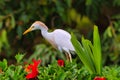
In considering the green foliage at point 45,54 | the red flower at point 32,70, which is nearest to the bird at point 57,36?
the red flower at point 32,70

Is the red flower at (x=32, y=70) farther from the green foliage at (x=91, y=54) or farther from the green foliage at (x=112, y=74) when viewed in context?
the green foliage at (x=112, y=74)

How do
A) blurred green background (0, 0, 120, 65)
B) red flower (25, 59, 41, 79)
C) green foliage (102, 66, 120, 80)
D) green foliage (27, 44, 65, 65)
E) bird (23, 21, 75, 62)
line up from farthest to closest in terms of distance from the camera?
blurred green background (0, 0, 120, 65) < green foliage (27, 44, 65, 65) < bird (23, 21, 75, 62) < red flower (25, 59, 41, 79) < green foliage (102, 66, 120, 80)

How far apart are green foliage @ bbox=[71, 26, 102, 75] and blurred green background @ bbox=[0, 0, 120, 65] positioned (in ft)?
11.8

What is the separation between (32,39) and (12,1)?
63cm

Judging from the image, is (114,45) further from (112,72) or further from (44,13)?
(112,72)

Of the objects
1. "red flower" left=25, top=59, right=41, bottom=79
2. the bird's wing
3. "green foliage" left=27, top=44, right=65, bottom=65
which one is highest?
the bird's wing

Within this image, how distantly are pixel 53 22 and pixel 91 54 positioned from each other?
165 inches

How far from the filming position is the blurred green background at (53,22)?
703cm

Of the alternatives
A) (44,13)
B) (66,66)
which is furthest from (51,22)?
(66,66)

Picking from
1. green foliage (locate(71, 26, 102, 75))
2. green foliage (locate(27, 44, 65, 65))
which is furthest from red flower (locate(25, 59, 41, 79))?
green foliage (locate(27, 44, 65, 65))

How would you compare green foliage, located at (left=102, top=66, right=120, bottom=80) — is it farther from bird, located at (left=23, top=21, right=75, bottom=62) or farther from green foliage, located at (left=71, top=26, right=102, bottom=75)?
bird, located at (left=23, top=21, right=75, bottom=62)

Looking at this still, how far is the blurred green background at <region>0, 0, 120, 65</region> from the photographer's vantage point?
7.03 m

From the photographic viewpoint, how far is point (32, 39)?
24.7 ft

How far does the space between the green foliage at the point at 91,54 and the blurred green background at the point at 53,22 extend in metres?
3.61
